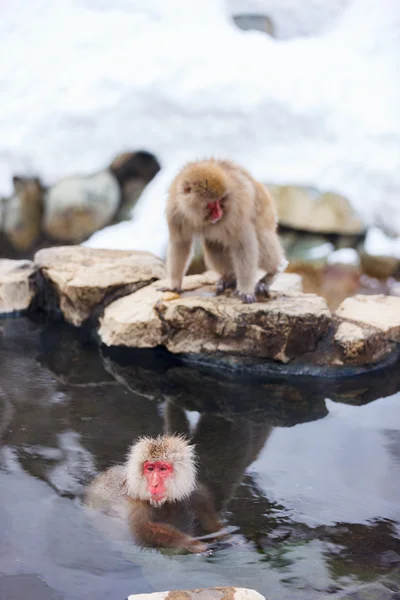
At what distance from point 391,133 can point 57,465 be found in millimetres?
5889

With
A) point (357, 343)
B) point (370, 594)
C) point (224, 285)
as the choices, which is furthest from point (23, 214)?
point (370, 594)

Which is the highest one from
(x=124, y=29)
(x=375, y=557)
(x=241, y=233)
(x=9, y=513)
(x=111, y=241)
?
(x=124, y=29)

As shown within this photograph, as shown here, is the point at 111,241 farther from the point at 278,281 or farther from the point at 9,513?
the point at 9,513

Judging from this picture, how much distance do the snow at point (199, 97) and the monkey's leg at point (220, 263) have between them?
2192 mm

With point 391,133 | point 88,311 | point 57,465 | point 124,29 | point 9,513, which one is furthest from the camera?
point 124,29

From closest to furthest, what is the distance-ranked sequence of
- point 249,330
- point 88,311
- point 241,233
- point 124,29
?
1. point 241,233
2. point 249,330
3. point 88,311
4. point 124,29

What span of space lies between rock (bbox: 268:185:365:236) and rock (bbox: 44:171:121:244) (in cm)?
187

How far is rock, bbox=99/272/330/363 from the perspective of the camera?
4434 millimetres

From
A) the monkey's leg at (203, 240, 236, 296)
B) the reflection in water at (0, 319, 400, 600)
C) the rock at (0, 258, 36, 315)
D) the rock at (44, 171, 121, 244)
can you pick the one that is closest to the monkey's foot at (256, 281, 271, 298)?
the monkey's leg at (203, 240, 236, 296)

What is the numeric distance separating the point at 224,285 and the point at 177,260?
1.59 feet

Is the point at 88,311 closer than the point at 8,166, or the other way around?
the point at 88,311

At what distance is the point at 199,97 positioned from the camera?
7910 millimetres

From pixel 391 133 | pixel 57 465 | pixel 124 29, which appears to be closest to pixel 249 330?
pixel 57 465

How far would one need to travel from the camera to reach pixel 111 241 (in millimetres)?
7035
